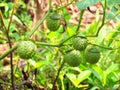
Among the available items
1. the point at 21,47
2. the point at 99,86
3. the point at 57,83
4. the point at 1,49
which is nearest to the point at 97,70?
the point at 99,86

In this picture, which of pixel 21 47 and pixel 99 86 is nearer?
pixel 21 47

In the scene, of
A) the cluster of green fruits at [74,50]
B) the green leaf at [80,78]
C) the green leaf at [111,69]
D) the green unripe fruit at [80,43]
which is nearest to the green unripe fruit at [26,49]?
the cluster of green fruits at [74,50]

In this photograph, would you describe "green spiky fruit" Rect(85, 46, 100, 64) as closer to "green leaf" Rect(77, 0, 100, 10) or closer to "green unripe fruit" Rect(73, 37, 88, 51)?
"green unripe fruit" Rect(73, 37, 88, 51)

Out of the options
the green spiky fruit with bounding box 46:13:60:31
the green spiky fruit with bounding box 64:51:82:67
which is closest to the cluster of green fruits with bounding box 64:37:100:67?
the green spiky fruit with bounding box 64:51:82:67

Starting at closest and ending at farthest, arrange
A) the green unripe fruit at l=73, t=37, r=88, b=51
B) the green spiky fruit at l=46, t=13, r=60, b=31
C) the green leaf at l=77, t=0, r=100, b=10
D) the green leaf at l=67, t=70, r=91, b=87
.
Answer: the green leaf at l=77, t=0, r=100, b=10 < the green unripe fruit at l=73, t=37, r=88, b=51 < the green spiky fruit at l=46, t=13, r=60, b=31 < the green leaf at l=67, t=70, r=91, b=87

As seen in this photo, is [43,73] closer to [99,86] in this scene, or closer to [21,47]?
[99,86]

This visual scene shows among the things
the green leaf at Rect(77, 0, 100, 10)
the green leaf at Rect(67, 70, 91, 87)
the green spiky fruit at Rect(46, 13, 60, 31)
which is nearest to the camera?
the green leaf at Rect(77, 0, 100, 10)

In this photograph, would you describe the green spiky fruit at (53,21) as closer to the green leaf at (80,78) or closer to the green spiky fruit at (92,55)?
the green spiky fruit at (92,55)
